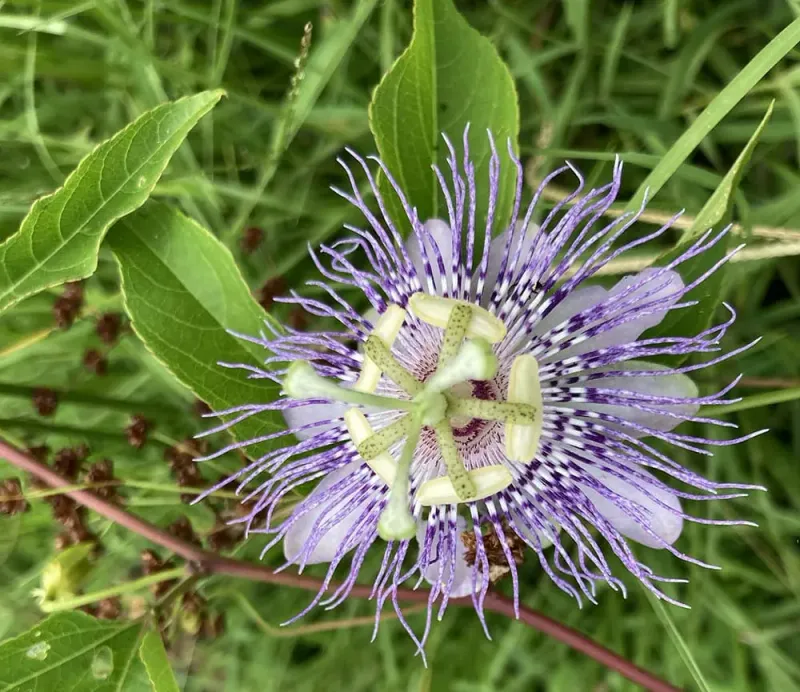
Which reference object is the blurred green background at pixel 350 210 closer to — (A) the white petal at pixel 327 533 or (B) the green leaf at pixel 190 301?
(B) the green leaf at pixel 190 301

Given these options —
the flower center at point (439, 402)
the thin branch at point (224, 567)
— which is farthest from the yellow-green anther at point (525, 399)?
the thin branch at point (224, 567)

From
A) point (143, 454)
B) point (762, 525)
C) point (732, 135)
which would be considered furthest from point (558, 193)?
point (143, 454)

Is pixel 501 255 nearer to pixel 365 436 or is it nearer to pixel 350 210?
pixel 365 436

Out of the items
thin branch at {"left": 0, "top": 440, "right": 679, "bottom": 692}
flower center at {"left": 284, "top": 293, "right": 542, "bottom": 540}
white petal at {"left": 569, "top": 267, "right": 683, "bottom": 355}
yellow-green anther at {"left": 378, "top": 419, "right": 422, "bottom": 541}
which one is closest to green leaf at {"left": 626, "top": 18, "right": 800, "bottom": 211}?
white petal at {"left": 569, "top": 267, "right": 683, "bottom": 355}

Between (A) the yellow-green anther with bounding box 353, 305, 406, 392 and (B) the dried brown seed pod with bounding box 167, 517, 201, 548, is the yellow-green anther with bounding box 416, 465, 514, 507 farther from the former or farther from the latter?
(B) the dried brown seed pod with bounding box 167, 517, 201, 548

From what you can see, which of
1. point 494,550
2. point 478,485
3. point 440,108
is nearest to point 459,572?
point 494,550

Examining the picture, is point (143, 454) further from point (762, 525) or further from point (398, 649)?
point (762, 525)
